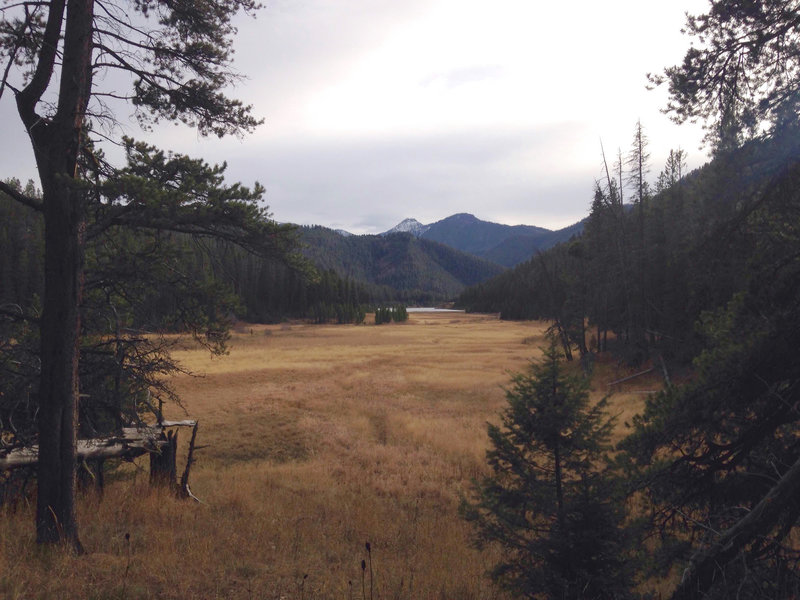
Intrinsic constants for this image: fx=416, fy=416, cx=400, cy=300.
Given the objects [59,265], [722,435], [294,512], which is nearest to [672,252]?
[722,435]

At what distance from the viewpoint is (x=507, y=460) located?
571 centimetres

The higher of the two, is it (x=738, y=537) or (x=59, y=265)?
(x=59, y=265)

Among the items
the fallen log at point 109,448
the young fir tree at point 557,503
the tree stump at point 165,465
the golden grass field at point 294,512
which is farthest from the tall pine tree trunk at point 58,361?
the young fir tree at point 557,503

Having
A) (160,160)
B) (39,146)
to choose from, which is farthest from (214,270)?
(39,146)

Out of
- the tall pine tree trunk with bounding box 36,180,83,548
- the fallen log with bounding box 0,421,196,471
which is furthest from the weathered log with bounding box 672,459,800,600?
the fallen log with bounding box 0,421,196,471

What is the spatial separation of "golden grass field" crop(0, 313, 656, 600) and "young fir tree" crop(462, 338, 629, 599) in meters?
0.69

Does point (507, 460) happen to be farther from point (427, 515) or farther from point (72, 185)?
point (72, 185)

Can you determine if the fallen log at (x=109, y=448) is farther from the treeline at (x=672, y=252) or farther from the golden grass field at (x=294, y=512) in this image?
the treeline at (x=672, y=252)

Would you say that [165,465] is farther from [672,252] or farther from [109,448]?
[672,252]

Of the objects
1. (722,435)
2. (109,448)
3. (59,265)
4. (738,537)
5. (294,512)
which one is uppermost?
(59,265)

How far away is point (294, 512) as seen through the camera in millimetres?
8945

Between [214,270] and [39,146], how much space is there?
255 centimetres

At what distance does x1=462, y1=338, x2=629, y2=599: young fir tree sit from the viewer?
4.80 m

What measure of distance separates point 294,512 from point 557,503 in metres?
5.98
